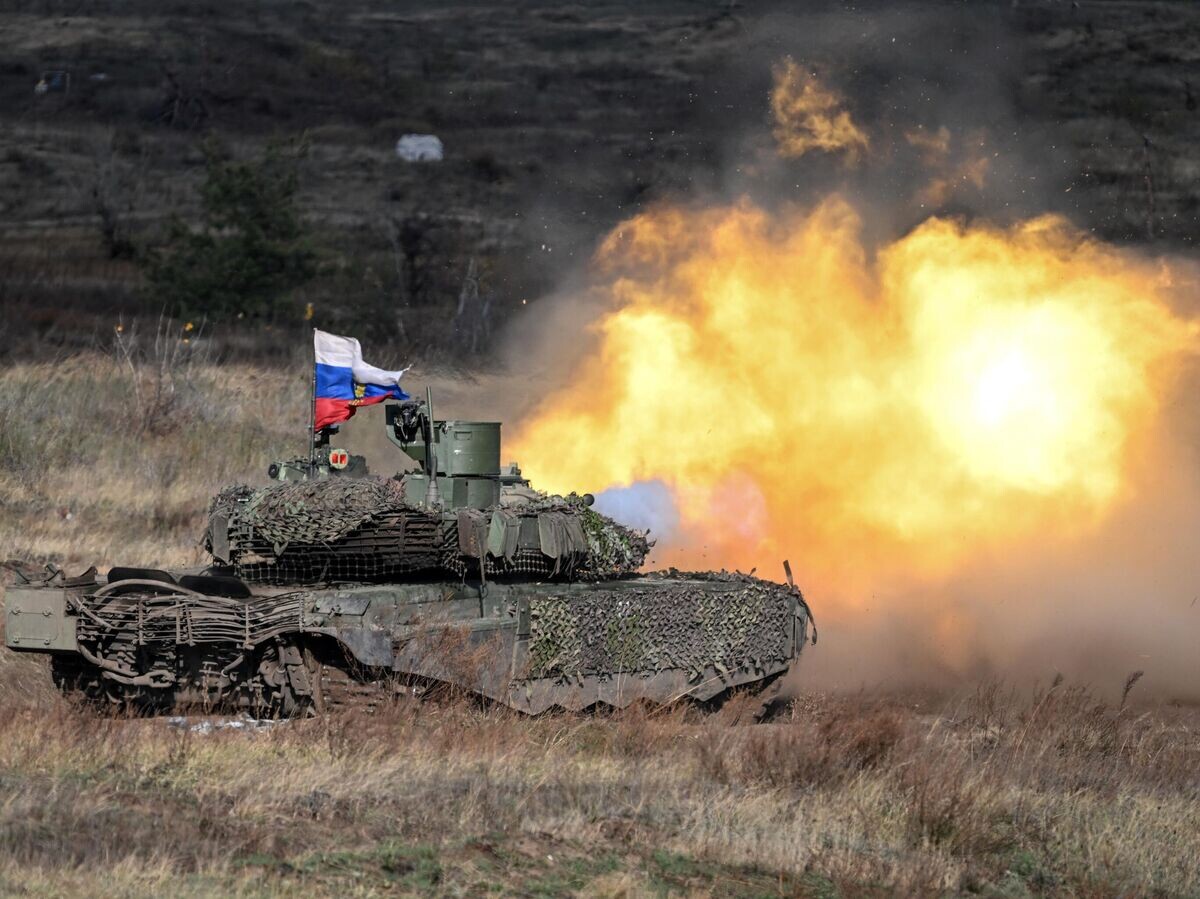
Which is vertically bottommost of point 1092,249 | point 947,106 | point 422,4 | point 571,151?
point 1092,249

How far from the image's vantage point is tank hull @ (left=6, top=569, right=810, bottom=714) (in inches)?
605

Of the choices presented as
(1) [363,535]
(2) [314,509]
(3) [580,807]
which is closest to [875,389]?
(1) [363,535]

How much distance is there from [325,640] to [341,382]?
328 cm

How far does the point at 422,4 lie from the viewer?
60.1 metres

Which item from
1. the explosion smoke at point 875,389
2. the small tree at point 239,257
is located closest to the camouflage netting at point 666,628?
the explosion smoke at point 875,389

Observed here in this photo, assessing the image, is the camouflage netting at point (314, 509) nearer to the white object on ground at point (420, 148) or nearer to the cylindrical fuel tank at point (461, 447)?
the cylindrical fuel tank at point (461, 447)

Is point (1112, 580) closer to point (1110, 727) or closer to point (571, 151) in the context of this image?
point (1110, 727)

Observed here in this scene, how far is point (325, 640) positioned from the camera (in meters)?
15.8

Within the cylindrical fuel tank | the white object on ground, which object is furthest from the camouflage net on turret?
Result: the white object on ground

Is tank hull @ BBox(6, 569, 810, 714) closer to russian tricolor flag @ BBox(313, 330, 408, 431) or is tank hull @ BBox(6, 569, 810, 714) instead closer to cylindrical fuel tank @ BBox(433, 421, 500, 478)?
cylindrical fuel tank @ BBox(433, 421, 500, 478)

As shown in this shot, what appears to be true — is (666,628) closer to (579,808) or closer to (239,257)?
(579,808)

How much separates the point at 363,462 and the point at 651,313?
21.1 ft

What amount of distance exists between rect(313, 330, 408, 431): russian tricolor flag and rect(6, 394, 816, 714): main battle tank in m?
0.44

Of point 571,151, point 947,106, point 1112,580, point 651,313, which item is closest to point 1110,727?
point 1112,580
